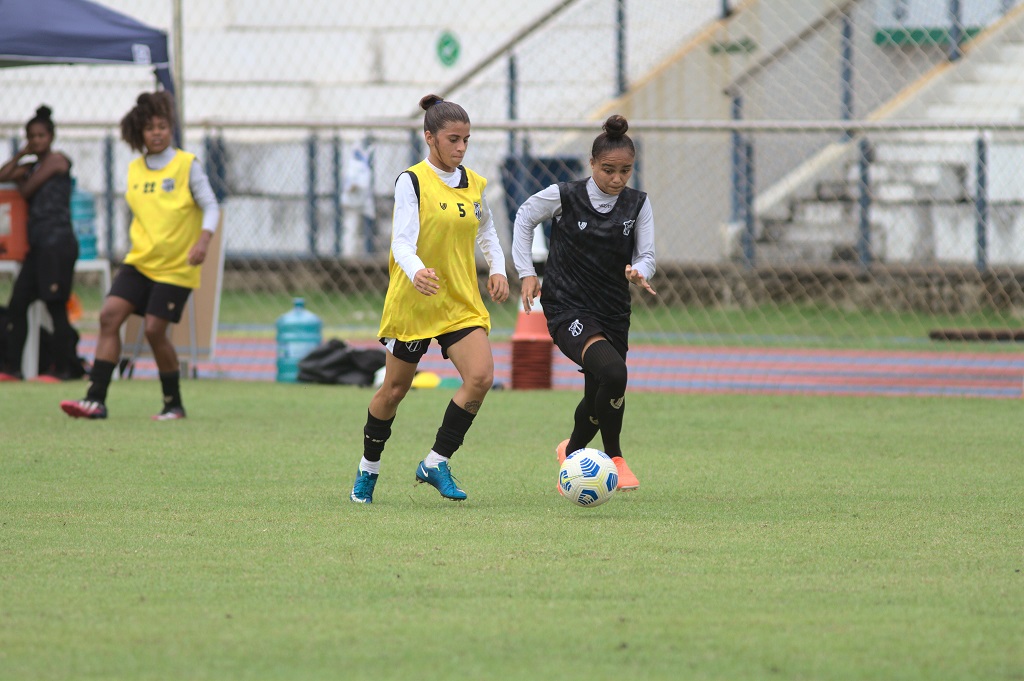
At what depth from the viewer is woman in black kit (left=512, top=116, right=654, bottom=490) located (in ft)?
24.3

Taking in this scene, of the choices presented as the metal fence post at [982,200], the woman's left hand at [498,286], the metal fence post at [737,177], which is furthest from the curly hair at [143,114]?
the metal fence post at [982,200]

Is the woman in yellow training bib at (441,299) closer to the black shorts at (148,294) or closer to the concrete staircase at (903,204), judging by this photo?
the black shorts at (148,294)

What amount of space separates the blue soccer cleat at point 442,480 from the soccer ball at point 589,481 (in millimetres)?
497

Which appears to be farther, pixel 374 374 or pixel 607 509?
pixel 374 374

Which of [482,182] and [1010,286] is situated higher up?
[482,182]

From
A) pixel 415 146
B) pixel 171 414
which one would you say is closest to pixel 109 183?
pixel 415 146

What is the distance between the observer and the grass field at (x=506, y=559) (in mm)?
4258

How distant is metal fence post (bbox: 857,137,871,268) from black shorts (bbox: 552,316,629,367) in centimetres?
872

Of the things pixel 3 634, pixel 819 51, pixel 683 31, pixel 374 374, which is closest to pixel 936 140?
pixel 819 51

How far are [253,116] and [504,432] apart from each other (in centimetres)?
1643

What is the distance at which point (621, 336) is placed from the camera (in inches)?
300

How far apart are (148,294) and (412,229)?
4.10 m

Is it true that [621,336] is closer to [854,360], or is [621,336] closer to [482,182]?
[482,182]

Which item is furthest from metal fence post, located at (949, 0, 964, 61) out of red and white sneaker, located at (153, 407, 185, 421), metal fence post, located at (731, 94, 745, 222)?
red and white sneaker, located at (153, 407, 185, 421)
